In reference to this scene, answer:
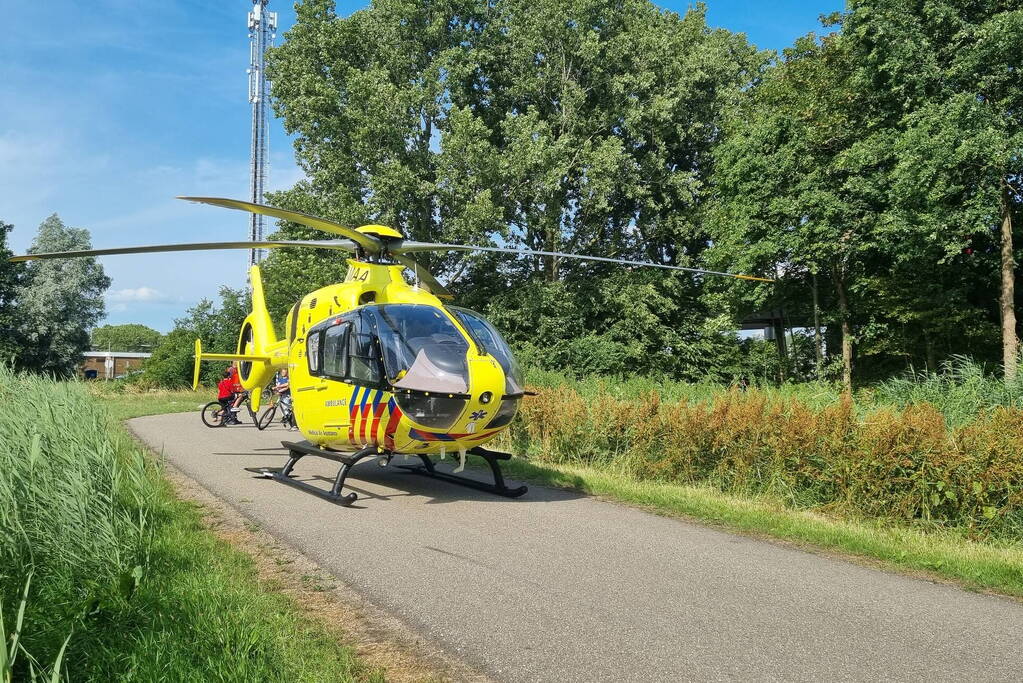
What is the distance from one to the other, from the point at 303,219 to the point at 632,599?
588 cm

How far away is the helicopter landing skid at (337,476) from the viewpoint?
29.0ft

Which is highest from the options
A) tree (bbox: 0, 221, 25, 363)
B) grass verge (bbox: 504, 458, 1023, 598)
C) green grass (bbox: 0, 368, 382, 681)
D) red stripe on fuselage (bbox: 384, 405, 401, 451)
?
tree (bbox: 0, 221, 25, 363)

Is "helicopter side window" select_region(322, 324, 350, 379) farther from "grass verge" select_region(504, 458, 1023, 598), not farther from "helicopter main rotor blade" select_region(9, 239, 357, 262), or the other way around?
"grass verge" select_region(504, 458, 1023, 598)

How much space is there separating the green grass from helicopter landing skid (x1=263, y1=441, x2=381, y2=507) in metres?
2.16

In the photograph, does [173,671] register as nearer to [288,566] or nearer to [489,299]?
[288,566]

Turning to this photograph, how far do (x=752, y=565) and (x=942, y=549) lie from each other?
70.8 inches

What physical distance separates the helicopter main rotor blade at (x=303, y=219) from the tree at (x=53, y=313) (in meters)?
40.9

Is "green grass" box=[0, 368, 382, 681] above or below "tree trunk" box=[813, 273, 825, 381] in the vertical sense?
below

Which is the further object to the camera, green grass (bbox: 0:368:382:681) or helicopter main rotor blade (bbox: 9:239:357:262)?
helicopter main rotor blade (bbox: 9:239:357:262)

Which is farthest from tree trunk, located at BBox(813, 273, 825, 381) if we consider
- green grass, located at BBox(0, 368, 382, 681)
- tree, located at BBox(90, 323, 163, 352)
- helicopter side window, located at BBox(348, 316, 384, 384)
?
tree, located at BBox(90, 323, 163, 352)

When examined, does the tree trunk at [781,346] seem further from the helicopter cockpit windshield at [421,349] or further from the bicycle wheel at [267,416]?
the helicopter cockpit windshield at [421,349]

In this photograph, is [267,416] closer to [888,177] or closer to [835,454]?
[835,454]

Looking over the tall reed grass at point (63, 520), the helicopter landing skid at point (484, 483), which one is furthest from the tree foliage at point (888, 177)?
the tall reed grass at point (63, 520)

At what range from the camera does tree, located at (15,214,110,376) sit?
4769 centimetres
